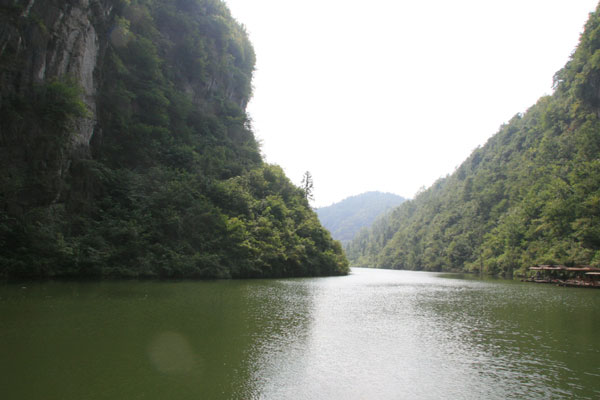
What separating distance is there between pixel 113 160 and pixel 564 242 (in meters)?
52.5

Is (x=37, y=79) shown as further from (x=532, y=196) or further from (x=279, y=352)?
(x=532, y=196)

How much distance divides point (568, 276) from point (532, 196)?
68.6ft

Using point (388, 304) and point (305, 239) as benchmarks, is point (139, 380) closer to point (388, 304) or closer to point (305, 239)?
point (388, 304)

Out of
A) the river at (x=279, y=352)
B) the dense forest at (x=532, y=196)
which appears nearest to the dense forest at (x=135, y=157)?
the river at (x=279, y=352)

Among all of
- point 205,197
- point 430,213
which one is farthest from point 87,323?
point 430,213

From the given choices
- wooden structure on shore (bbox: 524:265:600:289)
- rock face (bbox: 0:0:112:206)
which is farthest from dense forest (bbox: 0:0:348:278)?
wooden structure on shore (bbox: 524:265:600:289)

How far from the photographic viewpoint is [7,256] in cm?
2108

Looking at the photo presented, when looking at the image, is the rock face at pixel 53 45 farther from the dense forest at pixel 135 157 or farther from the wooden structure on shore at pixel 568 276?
the wooden structure on shore at pixel 568 276

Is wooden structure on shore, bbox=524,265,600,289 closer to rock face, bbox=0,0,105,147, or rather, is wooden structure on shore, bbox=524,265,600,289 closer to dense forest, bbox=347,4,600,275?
dense forest, bbox=347,4,600,275

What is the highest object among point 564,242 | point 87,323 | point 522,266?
point 564,242

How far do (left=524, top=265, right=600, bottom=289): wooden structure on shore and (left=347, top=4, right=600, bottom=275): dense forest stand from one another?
4.96 feet

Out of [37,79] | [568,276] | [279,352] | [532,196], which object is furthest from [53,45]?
[532,196]

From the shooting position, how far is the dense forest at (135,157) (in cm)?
2327

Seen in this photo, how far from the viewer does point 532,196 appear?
58625mm
